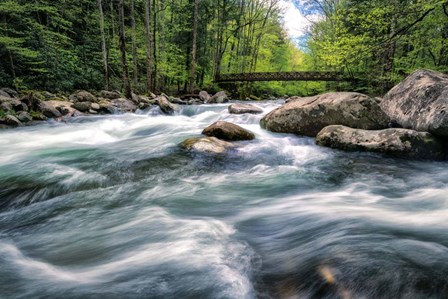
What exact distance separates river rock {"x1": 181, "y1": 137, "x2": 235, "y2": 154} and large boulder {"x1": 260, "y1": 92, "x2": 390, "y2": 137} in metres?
2.13

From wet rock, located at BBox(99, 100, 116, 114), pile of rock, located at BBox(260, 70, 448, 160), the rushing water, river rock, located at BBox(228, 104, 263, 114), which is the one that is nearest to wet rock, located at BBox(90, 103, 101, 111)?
wet rock, located at BBox(99, 100, 116, 114)

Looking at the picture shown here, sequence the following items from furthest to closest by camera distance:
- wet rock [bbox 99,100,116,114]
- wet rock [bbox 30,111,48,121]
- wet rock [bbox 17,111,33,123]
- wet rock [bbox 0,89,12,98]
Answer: wet rock [bbox 99,100,116,114] < wet rock [bbox 0,89,12,98] < wet rock [bbox 30,111,48,121] < wet rock [bbox 17,111,33,123]

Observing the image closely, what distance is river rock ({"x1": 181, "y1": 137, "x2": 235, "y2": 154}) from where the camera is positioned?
250 inches

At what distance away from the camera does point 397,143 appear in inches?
233

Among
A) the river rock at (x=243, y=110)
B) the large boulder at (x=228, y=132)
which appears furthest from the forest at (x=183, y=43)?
the large boulder at (x=228, y=132)

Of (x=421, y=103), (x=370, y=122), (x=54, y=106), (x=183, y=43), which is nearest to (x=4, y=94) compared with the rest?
(x=54, y=106)

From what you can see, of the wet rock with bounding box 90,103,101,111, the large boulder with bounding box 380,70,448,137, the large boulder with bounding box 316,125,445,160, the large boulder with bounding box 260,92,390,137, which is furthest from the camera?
the wet rock with bounding box 90,103,101,111

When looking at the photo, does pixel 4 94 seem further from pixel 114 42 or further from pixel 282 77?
pixel 282 77

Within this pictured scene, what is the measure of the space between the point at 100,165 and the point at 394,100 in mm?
6862

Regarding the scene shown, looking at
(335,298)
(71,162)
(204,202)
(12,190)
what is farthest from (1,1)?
(335,298)

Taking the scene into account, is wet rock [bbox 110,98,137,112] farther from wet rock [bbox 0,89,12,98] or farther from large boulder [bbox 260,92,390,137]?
large boulder [bbox 260,92,390,137]

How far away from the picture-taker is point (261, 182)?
5227mm

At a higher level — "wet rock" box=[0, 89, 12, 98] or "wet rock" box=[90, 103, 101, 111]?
"wet rock" box=[0, 89, 12, 98]

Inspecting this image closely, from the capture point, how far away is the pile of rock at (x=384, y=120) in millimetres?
5914
